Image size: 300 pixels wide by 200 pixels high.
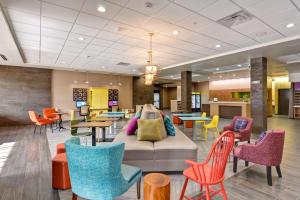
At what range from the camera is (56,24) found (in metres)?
3.90

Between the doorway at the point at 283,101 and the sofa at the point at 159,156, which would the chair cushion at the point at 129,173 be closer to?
the sofa at the point at 159,156

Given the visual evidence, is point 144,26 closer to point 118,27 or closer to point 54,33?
point 118,27

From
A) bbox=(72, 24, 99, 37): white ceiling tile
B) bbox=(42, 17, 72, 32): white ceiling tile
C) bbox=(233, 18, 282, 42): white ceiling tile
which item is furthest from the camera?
bbox=(72, 24, 99, 37): white ceiling tile

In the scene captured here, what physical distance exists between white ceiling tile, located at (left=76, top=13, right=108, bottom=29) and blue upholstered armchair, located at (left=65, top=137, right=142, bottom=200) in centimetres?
286

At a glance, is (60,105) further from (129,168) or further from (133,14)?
(129,168)

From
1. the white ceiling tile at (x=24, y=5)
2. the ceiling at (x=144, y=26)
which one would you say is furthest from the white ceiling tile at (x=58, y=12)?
the white ceiling tile at (x=24, y=5)

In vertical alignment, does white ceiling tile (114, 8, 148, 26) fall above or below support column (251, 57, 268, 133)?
above

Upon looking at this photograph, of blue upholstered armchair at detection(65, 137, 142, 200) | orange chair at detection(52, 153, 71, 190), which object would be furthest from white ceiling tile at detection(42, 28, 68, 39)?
blue upholstered armchair at detection(65, 137, 142, 200)

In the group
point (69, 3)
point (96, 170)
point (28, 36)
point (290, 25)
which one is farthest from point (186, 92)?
point (96, 170)

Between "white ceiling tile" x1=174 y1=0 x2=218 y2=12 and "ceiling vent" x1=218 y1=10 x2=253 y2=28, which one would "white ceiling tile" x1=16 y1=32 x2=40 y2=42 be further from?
"ceiling vent" x1=218 y1=10 x2=253 y2=28

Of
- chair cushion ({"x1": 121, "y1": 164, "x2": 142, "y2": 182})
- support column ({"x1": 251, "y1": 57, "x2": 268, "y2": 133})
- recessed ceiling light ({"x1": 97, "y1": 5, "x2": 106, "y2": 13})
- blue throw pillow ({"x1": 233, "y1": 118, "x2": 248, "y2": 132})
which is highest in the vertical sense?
recessed ceiling light ({"x1": 97, "y1": 5, "x2": 106, "y2": 13})

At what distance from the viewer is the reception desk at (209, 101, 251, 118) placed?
992 centimetres

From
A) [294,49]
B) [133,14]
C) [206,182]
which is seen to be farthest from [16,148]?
[294,49]

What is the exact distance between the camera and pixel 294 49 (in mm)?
5609
